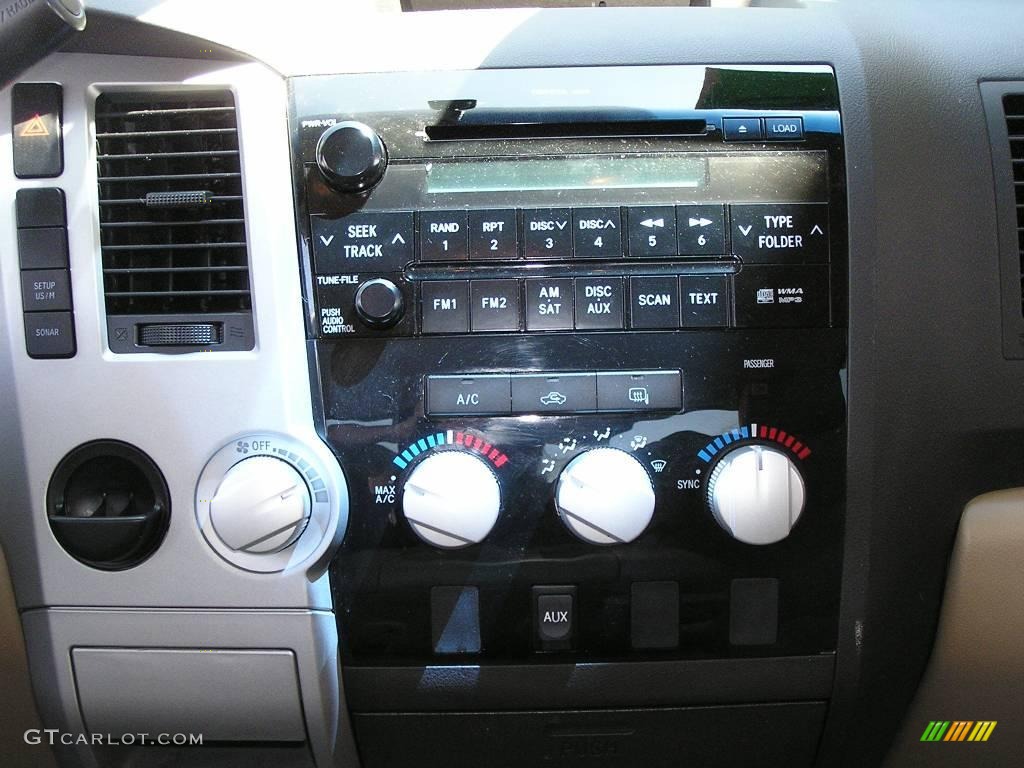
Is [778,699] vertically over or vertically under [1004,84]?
under

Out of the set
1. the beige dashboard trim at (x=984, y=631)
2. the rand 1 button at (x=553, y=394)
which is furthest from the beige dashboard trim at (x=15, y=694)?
the beige dashboard trim at (x=984, y=631)

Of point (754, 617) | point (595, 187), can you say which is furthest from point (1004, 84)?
point (754, 617)

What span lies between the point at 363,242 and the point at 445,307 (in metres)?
0.10

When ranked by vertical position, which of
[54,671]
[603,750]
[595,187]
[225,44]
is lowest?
[603,750]

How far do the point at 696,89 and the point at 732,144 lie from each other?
67mm

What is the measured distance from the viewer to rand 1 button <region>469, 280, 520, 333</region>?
30.5 inches

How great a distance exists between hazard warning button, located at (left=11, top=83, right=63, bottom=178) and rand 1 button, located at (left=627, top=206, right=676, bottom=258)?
0.58 metres

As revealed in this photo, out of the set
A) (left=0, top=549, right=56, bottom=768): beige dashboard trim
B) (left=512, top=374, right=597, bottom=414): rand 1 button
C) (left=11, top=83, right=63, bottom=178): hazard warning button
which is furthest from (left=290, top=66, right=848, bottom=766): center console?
(left=0, top=549, right=56, bottom=768): beige dashboard trim

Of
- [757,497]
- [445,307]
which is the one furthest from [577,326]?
[757,497]

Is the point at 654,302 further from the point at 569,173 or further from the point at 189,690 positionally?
the point at 189,690

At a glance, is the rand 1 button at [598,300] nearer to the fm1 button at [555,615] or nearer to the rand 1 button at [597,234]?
the rand 1 button at [597,234]

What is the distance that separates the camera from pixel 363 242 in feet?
2.56

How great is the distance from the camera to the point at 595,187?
30.8 inches

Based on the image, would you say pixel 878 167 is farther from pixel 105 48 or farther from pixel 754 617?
pixel 105 48
